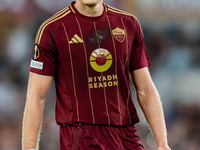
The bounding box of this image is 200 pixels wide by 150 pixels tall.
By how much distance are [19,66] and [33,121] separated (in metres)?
5.86

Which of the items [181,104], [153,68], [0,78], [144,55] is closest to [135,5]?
[153,68]

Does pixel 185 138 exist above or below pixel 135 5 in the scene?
below

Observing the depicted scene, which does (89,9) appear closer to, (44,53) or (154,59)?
(44,53)

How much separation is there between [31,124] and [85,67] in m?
0.57

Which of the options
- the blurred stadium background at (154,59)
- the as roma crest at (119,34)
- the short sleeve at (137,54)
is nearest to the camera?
the as roma crest at (119,34)

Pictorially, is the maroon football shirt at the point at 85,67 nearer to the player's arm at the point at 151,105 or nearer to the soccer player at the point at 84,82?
the soccer player at the point at 84,82

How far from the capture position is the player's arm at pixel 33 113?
153 inches

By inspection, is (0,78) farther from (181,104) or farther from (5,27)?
(181,104)

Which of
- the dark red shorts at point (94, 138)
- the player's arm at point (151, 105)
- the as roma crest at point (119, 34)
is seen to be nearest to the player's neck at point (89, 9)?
the as roma crest at point (119, 34)

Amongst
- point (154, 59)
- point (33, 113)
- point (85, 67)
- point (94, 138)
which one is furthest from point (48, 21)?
point (154, 59)

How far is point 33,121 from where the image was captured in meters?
3.91

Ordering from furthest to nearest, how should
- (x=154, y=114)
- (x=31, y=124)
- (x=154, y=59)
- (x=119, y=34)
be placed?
(x=154, y=59) → (x=154, y=114) → (x=119, y=34) → (x=31, y=124)

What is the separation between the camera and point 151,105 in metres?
4.18

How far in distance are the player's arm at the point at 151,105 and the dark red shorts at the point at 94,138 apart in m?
0.25
